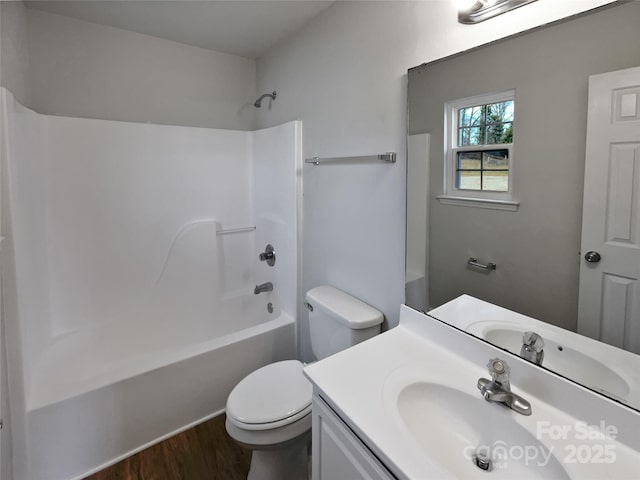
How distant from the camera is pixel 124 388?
1.66m

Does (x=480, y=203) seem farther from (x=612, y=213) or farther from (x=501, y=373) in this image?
(x=501, y=373)

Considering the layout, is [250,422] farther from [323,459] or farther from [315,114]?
[315,114]

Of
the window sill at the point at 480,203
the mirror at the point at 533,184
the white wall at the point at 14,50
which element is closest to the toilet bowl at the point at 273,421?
the mirror at the point at 533,184

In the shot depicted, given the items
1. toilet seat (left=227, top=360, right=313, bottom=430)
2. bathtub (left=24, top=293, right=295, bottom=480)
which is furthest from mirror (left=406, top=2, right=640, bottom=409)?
bathtub (left=24, top=293, right=295, bottom=480)

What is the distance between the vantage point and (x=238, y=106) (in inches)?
105

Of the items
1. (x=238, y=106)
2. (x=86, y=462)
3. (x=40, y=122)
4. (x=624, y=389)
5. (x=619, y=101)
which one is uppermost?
(x=238, y=106)

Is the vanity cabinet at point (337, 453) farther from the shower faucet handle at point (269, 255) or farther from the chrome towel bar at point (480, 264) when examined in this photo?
the shower faucet handle at point (269, 255)

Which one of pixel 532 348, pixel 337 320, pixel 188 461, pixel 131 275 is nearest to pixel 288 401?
pixel 337 320

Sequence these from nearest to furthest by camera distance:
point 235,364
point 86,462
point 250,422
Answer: point 250,422
point 86,462
point 235,364

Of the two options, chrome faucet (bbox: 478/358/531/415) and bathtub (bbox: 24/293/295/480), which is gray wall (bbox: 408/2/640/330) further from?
bathtub (bbox: 24/293/295/480)

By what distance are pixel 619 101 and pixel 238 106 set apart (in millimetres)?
2425

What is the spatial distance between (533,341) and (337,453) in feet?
2.21

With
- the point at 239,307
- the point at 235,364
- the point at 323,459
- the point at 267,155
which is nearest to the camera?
the point at 323,459

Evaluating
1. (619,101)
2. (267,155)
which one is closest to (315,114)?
(267,155)
